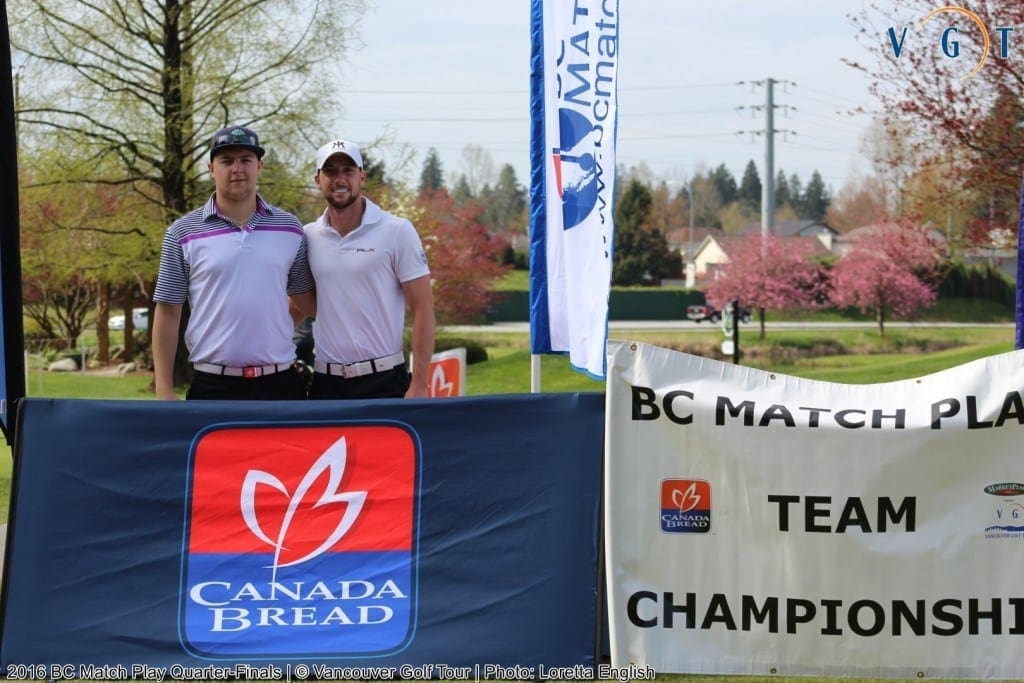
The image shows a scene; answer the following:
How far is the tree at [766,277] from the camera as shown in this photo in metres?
48.1

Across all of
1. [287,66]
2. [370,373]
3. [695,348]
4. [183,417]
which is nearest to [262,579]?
[183,417]

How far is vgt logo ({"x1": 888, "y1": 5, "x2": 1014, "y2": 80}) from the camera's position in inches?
747

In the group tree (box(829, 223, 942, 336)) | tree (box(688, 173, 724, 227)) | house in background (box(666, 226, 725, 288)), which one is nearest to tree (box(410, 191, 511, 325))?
tree (box(829, 223, 942, 336))

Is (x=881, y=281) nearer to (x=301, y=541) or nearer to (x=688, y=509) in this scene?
(x=688, y=509)

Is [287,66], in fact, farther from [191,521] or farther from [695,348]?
[191,521]

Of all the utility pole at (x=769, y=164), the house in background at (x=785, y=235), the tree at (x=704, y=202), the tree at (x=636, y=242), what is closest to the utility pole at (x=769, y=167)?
the utility pole at (x=769, y=164)

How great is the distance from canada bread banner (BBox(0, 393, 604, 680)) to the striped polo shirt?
0.46 metres

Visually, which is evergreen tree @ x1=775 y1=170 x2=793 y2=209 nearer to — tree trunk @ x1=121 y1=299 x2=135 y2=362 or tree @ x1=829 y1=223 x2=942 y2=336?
tree @ x1=829 y1=223 x2=942 y2=336

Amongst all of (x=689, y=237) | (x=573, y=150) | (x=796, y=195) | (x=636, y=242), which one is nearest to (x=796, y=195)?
(x=796, y=195)

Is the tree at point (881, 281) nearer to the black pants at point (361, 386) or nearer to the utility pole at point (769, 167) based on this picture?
the utility pole at point (769, 167)

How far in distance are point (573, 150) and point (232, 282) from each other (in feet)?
6.99

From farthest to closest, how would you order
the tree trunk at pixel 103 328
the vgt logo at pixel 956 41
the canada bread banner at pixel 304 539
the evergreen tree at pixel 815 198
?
1. the evergreen tree at pixel 815 198
2. the tree trunk at pixel 103 328
3. the vgt logo at pixel 956 41
4. the canada bread banner at pixel 304 539

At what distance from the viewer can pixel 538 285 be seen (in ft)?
21.2

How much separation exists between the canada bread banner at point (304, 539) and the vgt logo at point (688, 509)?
29cm
